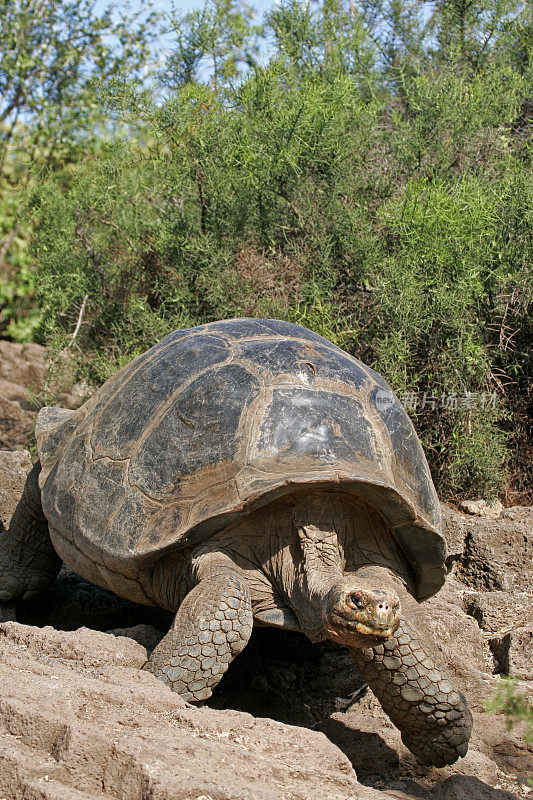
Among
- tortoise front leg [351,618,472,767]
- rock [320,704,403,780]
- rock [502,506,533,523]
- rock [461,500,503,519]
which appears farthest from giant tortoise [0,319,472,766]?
rock [461,500,503,519]

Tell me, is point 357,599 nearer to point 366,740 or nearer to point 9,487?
point 366,740

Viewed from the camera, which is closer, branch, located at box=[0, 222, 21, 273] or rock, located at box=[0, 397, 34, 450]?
rock, located at box=[0, 397, 34, 450]

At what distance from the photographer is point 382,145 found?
6.23 metres

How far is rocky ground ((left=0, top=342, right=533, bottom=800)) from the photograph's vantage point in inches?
65.6

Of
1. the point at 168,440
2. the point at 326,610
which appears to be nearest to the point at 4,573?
the point at 168,440

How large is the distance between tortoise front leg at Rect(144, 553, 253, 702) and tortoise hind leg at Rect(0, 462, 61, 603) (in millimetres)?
1478

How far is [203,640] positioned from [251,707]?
65 centimetres

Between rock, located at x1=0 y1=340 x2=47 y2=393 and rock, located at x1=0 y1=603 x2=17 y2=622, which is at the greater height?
rock, located at x1=0 y1=340 x2=47 y2=393

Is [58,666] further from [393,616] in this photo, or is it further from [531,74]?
[531,74]

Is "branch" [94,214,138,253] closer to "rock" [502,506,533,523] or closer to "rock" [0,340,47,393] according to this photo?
"rock" [0,340,47,393]

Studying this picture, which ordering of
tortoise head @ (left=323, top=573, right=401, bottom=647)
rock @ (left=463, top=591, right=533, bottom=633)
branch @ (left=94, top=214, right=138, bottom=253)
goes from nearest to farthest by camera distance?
tortoise head @ (left=323, top=573, right=401, bottom=647) → rock @ (left=463, top=591, right=533, bottom=633) → branch @ (left=94, top=214, right=138, bottom=253)

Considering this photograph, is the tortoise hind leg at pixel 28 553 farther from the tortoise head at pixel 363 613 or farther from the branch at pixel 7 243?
the branch at pixel 7 243

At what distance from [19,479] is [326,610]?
2544mm

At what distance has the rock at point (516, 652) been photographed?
10.1 feet
